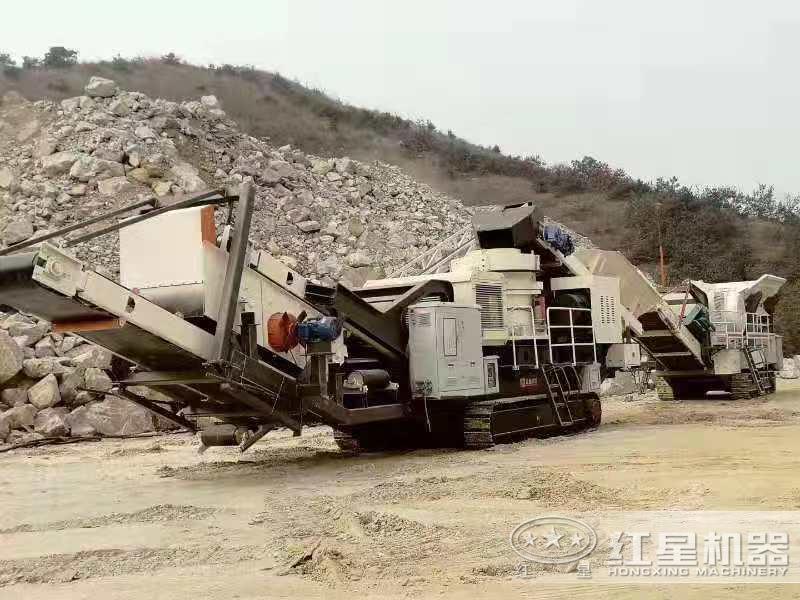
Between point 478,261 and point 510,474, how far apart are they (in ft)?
12.6

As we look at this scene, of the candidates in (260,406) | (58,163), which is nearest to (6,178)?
(58,163)

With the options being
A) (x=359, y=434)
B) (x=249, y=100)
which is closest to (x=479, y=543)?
(x=359, y=434)

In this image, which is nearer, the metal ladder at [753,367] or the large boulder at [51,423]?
the large boulder at [51,423]

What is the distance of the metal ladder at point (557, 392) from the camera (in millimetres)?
12766

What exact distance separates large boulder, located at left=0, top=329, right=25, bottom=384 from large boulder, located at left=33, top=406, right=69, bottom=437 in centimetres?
83

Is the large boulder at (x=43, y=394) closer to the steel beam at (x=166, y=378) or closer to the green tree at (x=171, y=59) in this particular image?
the steel beam at (x=166, y=378)

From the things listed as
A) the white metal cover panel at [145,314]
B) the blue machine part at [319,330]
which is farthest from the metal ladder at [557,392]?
the white metal cover panel at [145,314]

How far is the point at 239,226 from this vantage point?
905cm

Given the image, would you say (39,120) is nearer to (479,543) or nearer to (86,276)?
(86,276)

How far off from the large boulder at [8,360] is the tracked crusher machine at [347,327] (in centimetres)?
414

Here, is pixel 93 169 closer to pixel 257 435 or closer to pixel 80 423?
pixel 80 423

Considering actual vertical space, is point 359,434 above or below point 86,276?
below

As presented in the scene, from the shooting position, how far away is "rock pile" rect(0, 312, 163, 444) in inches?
571

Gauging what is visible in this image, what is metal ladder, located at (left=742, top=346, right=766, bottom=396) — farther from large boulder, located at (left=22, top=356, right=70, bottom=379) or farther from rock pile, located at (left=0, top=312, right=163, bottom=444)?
large boulder, located at (left=22, top=356, right=70, bottom=379)
